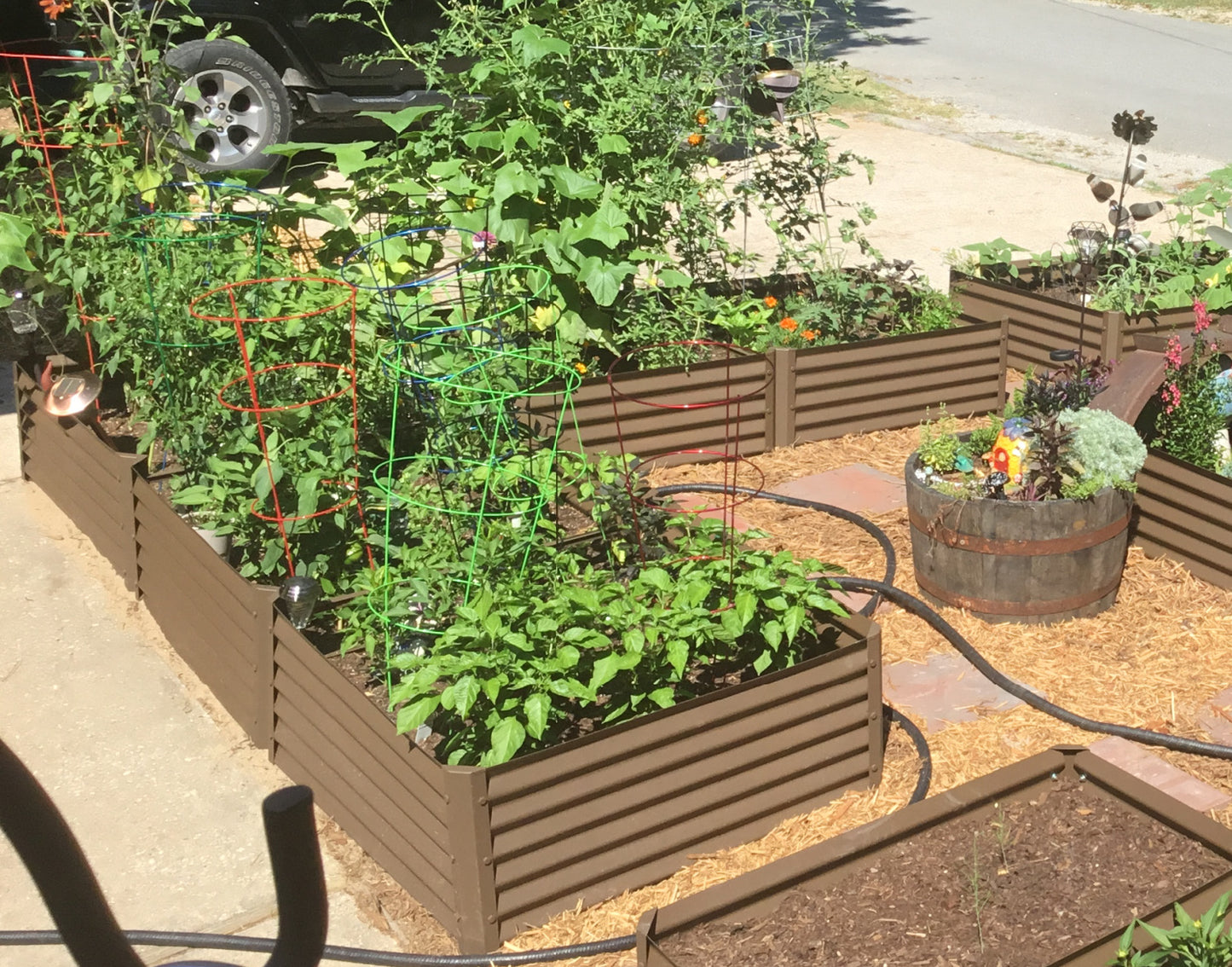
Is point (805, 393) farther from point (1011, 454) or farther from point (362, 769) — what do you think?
point (362, 769)

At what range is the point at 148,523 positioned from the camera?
4344mm

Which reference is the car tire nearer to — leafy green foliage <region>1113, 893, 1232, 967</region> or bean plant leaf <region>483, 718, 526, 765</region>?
bean plant leaf <region>483, 718, 526, 765</region>

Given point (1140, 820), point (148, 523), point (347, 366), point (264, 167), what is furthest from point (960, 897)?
point (264, 167)

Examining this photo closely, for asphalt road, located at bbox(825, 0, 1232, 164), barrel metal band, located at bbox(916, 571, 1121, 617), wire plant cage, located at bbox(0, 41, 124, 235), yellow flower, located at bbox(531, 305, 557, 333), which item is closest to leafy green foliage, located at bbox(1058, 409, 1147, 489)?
barrel metal band, located at bbox(916, 571, 1121, 617)

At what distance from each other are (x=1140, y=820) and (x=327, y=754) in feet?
6.39

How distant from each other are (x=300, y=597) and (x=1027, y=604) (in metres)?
2.21

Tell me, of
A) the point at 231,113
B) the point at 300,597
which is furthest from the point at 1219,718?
the point at 231,113

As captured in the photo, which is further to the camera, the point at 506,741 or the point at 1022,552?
the point at 1022,552

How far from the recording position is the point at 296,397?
4195 mm

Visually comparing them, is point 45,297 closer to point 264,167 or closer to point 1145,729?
point 264,167

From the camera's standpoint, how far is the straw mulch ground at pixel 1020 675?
3205mm

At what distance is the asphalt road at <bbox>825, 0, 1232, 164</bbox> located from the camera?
41.7 feet

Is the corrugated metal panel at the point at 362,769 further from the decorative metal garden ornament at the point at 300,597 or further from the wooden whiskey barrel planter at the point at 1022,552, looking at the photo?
the wooden whiskey barrel planter at the point at 1022,552

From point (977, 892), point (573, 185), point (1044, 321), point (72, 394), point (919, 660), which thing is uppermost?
point (573, 185)
